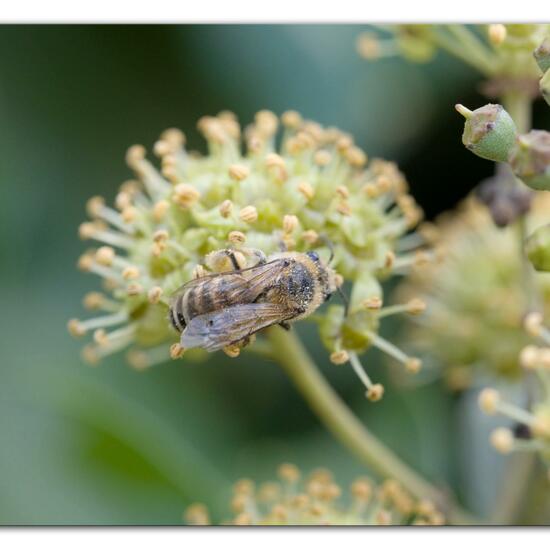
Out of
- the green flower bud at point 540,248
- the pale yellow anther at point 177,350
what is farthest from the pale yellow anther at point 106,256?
the green flower bud at point 540,248

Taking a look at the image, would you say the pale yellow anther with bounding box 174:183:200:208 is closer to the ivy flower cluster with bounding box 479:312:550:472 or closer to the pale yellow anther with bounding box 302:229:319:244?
the pale yellow anther with bounding box 302:229:319:244

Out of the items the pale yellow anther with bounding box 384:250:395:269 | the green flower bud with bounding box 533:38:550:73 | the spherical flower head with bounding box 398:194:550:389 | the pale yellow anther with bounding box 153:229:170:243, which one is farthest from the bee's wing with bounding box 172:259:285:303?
the spherical flower head with bounding box 398:194:550:389

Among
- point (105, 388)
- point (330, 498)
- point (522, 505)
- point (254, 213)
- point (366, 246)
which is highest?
point (254, 213)

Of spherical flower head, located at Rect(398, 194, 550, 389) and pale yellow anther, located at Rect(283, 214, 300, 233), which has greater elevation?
pale yellow anther, located at Rect(283, 214, 300, 233)

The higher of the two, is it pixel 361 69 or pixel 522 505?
pixel 361 69

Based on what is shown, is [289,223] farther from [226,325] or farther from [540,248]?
[540,248]

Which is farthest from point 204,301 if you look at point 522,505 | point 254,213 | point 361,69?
point 361,69

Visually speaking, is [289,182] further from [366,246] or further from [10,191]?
[10,191]
